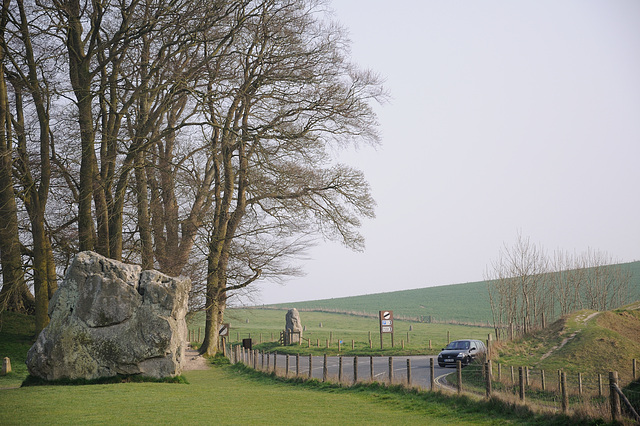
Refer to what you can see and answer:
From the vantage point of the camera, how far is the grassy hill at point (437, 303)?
8182 centimetres

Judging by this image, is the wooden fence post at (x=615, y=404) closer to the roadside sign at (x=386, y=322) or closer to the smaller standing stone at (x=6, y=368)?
the smaller standing stone at (x=6, y=368)

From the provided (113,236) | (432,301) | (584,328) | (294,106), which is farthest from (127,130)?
(432,301)

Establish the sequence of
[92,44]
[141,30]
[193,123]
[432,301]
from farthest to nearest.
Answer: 1. [432,301]
2. [193,123]
3. [92,44]
4. [141,30]

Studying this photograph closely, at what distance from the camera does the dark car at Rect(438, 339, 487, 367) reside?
1147 inches

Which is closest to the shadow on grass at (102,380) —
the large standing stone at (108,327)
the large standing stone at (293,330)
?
the large standing stone at (108,327)

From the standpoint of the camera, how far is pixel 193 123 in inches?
1080

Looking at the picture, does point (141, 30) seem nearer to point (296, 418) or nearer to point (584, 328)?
point (296, 418)

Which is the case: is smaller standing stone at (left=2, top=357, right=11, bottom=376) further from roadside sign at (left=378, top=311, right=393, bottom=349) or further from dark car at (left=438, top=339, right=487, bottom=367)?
roadside sign at (left=378, top=311, right=393, bottom=349)

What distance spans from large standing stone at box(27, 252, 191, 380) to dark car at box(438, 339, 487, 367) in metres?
13.6

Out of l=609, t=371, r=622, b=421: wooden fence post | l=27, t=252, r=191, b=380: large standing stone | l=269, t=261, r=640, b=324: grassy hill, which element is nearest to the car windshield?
l=27, t=252, r=191, b=380: large standing stone

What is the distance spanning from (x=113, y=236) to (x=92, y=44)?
26.1ft

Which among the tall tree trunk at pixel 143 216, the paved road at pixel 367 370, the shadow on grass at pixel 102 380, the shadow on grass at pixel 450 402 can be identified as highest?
the tall tree trunk at pixel 143 216

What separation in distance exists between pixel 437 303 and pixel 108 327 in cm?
8433

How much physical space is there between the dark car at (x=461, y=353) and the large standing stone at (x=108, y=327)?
13.6 metres
